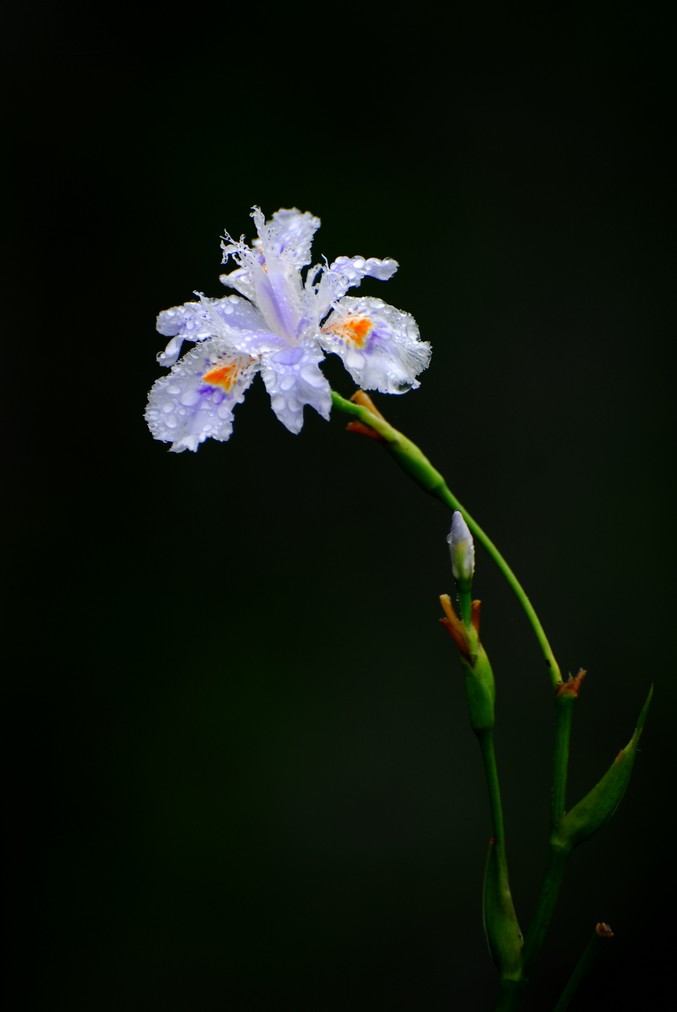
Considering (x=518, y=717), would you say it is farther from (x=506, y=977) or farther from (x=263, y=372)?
(x=263, y=372)

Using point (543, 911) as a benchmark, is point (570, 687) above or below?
above

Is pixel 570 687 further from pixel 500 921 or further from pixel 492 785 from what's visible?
pixel 500 921

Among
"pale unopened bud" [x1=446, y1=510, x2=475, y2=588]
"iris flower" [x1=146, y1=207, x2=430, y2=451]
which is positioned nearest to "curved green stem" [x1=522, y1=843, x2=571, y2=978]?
"pale unopened bud" [x1=446, y1=510, x2=475, y2=588]

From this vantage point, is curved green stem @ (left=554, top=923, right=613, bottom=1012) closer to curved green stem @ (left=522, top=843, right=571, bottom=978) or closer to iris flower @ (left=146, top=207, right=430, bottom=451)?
curved green stem @ (left=522, top=843, right=571, bottom=978)

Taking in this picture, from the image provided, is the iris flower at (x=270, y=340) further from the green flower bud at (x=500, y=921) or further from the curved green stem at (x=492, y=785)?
the green flower bud at (x=500, y=921)

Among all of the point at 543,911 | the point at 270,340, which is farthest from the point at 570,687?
the point at 270,340

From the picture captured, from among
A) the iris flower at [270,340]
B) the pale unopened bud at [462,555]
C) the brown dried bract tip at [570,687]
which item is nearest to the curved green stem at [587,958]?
the brown dried bract tip at [570,687]

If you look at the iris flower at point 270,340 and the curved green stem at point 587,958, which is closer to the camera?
the curved green stem at point 587,958

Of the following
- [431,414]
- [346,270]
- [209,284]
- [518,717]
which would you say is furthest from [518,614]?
[346,270]
